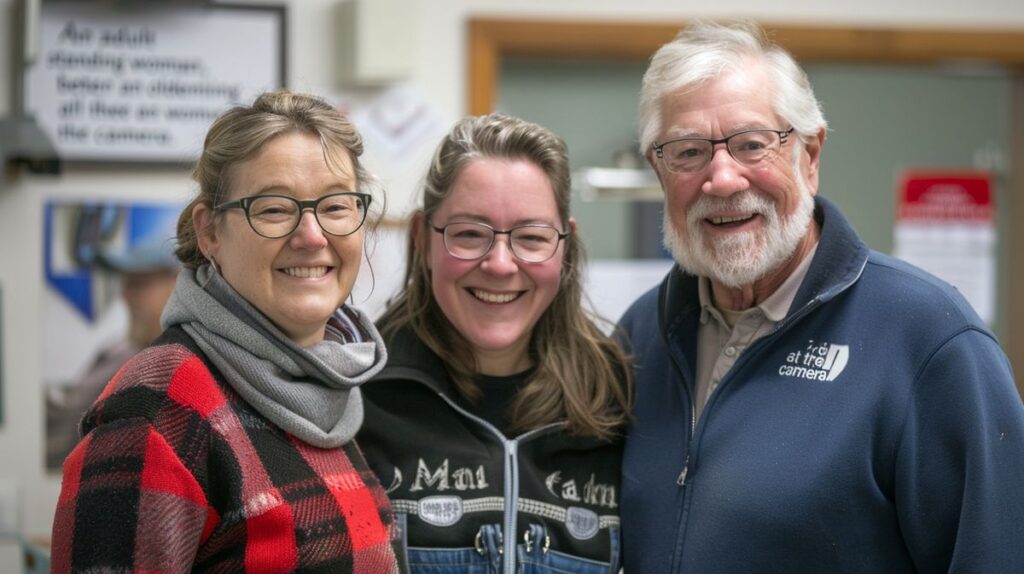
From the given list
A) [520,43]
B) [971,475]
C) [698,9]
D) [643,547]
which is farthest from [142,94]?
[971,475]

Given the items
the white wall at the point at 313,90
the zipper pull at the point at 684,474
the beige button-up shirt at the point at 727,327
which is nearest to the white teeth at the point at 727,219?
the beige button-up shirt at the point at 727,327

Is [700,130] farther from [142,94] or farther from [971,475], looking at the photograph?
[142,94]

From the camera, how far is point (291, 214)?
1.46 meters

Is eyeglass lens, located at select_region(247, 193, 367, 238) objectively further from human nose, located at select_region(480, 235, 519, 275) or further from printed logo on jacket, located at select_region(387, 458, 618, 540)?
printed logo on jacket, located at select_region(387, 458, 618, 540)

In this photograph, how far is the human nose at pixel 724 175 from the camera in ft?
5.62

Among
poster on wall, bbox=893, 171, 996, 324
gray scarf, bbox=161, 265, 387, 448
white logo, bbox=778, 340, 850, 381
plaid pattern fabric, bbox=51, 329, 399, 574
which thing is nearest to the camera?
plaid pattern fabric, bbox=51, 329, 399, 574

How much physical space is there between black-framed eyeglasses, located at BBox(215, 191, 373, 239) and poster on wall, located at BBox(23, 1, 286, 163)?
1.32 m

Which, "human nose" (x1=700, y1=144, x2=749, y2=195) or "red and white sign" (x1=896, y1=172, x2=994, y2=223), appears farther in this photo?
"red and white sign" (x1=896, y1=172, x2=994, y2=223)

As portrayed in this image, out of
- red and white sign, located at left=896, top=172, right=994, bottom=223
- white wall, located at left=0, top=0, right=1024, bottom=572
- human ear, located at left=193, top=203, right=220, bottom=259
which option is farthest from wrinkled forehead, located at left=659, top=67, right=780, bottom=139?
red and white sign, located at left=896, top=172, right=994, bottom=223

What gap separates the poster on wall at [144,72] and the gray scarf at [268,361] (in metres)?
1.32

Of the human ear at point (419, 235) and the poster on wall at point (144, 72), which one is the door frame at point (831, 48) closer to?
the poster on wall at point (144, 72)

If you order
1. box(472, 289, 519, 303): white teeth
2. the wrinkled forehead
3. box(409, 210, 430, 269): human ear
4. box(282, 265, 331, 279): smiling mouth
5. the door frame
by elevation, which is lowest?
box(472, 289, 519, 303): white teeth

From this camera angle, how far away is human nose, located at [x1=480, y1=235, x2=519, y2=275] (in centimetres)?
177

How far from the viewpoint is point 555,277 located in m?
1.84
